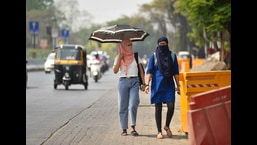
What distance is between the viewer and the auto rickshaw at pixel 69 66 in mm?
30203

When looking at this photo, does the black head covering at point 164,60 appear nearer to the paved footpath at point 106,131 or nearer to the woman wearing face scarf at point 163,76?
the woman wearing face scarf at point 163,76

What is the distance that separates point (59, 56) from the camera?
3055 centimetres

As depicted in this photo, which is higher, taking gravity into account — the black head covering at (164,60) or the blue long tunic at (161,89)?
the black head covering at (164,60)

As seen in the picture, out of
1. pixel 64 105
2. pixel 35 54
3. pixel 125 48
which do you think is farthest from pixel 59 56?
pixel 35 54

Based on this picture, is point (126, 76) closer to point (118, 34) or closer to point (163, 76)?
point (163, 76)

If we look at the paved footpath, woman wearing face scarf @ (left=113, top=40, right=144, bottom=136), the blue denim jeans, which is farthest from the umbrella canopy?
the paved footpath

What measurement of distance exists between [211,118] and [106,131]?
14.2 feet

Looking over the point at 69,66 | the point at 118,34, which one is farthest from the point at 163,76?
the point at 69,66

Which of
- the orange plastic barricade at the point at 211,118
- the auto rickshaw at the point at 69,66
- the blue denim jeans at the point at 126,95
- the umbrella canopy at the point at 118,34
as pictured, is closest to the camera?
the orange plastic barricade at the point at 211,118

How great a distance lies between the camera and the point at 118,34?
13.4 m

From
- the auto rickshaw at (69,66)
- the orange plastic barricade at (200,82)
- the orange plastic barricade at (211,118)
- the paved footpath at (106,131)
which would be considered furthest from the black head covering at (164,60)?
the auto rickshaw at (69,66)

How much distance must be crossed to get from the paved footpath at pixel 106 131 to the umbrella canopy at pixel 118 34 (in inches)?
70.1
